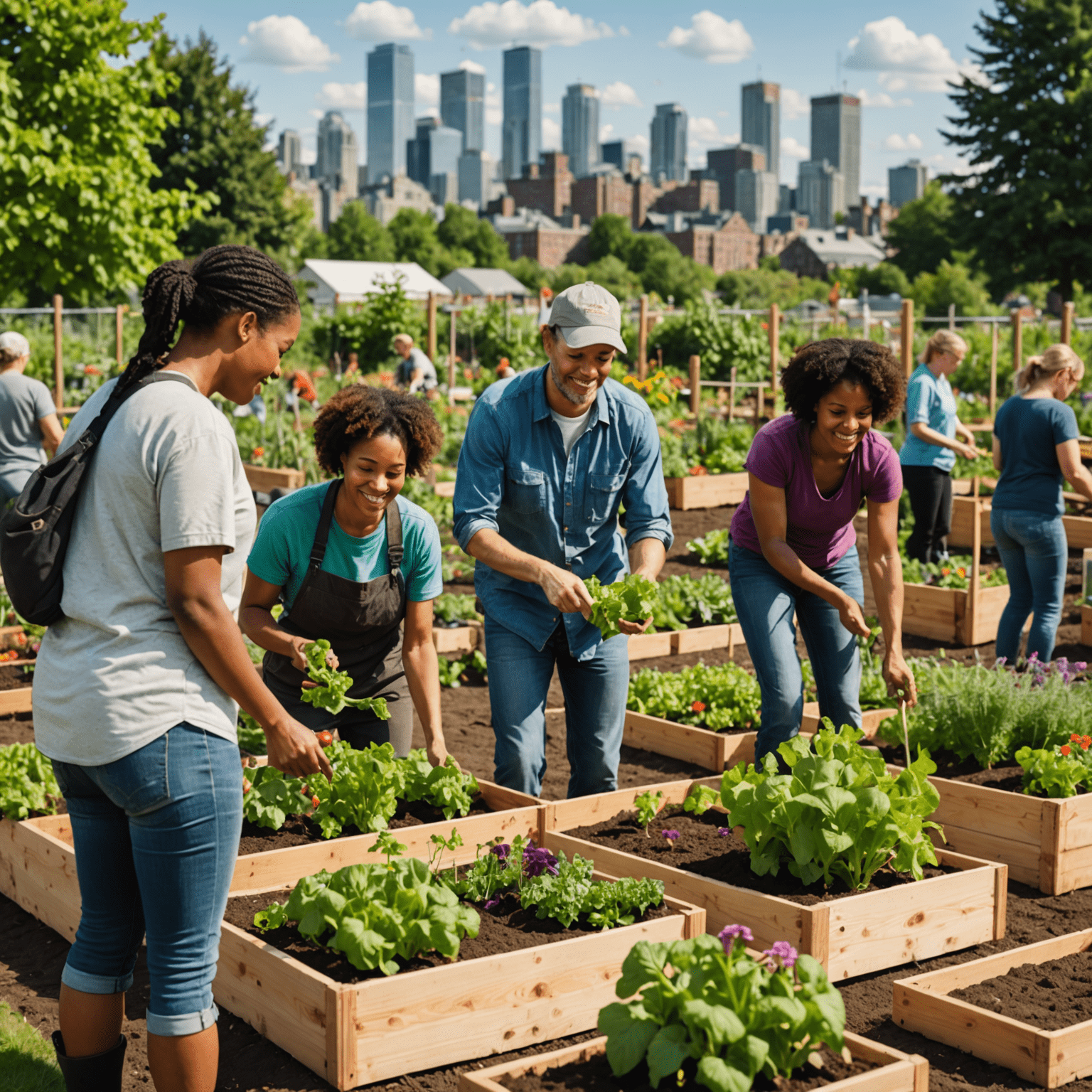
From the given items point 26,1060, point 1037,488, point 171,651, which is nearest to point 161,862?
point 171,651

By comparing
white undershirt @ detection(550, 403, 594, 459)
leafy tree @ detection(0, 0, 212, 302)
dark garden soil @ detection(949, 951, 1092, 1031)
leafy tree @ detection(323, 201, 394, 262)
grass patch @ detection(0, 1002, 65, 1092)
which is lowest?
grass patch @ detection(0, 1002, 65, 1092)

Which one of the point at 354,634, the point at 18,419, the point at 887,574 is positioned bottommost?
the point at 354,634

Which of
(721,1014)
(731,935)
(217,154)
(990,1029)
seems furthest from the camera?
(217,154)

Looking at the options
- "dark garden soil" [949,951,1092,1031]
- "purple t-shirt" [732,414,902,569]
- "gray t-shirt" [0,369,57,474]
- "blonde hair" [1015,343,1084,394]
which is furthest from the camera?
"gray t-shirt" [0,369,57,474]

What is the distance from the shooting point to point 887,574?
4359 mm

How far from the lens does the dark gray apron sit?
386 cm

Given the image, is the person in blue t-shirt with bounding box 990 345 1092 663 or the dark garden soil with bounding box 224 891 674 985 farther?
the person in blue t-shirt with bounding box 990 345 1092 663

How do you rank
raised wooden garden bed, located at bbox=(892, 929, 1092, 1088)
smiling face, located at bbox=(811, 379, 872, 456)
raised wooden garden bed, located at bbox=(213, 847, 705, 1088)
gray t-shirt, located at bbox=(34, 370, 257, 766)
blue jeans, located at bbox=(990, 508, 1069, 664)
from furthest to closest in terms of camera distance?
blue jeans, located at bbox=(990, 508, 1069, 664)
smiling face, located at bbox=(811, 379, 872, 456)
raised wooden garden bed, located at bbox=(892, 929, 1092, 1088)
raised wooden garden bed, located at bbox=(213, 847, 705, 1088)
gray t-shirt, located at bbox=(34, 370, 257, 766)

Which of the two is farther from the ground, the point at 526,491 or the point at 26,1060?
the point at 526,491

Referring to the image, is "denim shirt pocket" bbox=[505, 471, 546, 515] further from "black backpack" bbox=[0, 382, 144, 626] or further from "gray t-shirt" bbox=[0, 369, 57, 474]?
"gray t-shirt" bbox=[0, 369, 57, 474]

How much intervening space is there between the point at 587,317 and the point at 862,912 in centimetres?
191

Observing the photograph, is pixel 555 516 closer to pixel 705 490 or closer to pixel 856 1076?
pixel 856 1076

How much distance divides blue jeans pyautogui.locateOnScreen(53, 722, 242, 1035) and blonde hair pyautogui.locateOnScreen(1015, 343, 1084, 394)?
511 centimetres

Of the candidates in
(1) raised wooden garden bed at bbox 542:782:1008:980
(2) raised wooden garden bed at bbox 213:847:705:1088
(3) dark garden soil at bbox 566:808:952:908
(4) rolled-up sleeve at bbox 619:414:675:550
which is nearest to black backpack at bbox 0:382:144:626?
(2) raised wooden garden bed at bbox 213:847:705:1088
